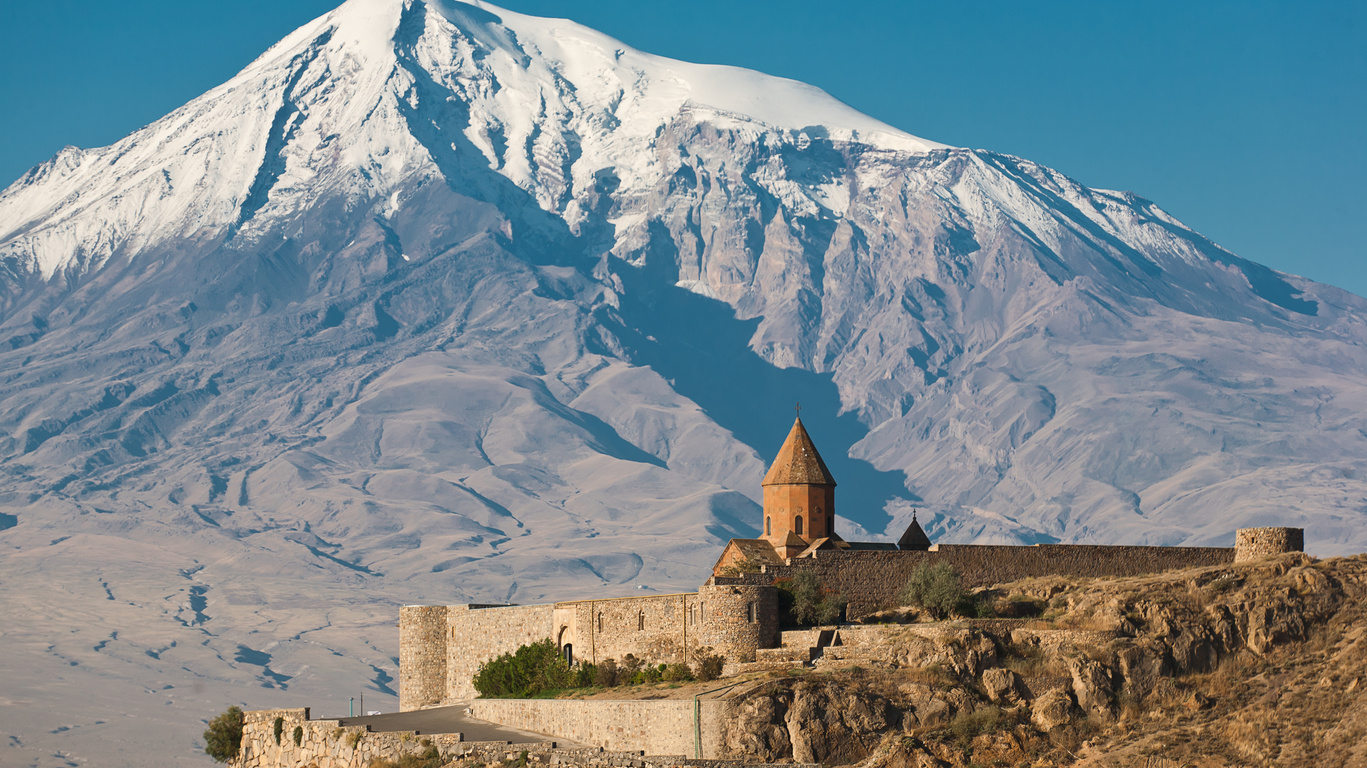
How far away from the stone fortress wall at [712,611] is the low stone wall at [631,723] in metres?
4.51

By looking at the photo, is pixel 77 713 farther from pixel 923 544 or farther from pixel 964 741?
pixel 964 741

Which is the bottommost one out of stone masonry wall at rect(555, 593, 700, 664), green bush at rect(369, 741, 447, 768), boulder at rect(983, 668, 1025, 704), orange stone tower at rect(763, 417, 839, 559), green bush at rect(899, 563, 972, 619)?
green bush at rect(369, 741, 447, 768)

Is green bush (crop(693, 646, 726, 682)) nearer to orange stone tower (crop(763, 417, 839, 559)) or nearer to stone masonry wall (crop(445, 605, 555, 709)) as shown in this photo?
stone masonry wall (crop(445, 605, 555, 709))

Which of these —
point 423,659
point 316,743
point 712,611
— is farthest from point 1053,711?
point 423,659

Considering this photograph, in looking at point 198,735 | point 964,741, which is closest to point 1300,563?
point 964,741

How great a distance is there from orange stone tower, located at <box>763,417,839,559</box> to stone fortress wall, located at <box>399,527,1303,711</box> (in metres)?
6.85

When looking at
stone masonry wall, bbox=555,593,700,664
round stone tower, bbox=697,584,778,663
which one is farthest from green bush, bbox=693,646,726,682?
stone masonry wall, bbox=555,593,700,664

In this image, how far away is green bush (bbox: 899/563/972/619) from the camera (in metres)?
49.3

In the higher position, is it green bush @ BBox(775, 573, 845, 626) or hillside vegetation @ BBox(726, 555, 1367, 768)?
green bush @ BBox(775, 573, 845, 626)

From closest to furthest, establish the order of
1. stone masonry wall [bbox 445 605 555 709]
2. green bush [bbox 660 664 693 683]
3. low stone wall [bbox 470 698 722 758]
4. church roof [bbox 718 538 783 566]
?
low stone wall [bbox 470 698 722 758], green bush [bbox 660 664 693 683], stone masonry wall [bbox 445 605 555 709], church roof [bbox 718 538 783 566]

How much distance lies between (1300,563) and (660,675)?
17305 mm

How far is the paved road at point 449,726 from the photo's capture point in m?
43.7

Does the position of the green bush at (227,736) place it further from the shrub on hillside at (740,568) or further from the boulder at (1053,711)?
the boulder at (1053,711)

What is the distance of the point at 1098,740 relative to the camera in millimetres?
41125
